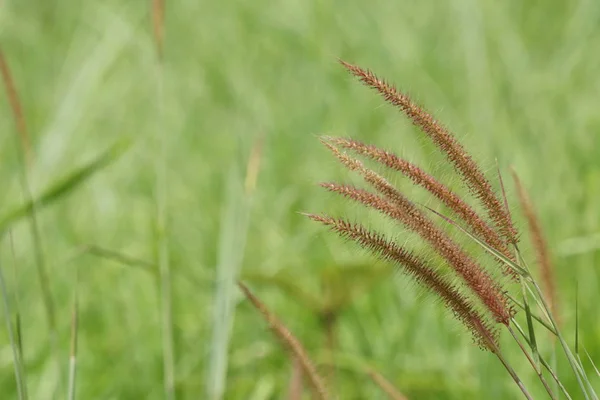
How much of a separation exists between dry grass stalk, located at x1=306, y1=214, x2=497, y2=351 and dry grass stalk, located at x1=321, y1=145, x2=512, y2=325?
1 centimetres

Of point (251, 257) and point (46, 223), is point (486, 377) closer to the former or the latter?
point (251, 257)

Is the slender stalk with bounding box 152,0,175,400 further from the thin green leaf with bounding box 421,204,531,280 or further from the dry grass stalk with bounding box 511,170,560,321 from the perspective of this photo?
the thin green leaf with bounding box 421,204,531,280

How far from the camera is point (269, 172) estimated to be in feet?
11.1

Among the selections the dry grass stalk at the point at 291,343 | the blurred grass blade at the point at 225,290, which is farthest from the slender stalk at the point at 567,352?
the blurred grass blade at the point at 225,290

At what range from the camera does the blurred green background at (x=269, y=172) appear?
1939 mm

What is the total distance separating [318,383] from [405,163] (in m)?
0.38

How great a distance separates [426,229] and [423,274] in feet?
0.12

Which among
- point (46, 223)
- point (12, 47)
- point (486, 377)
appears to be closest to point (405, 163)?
point (486, 377)

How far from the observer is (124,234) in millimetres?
3172

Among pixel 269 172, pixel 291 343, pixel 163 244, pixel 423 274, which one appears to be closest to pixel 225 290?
pixel 163 244

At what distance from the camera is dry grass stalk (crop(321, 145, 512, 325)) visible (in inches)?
32.4

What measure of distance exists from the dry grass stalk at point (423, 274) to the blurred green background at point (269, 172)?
6cm

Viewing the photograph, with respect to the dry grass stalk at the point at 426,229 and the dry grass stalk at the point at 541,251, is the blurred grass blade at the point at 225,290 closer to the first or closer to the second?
the dry grass stalk at the point at 541,251

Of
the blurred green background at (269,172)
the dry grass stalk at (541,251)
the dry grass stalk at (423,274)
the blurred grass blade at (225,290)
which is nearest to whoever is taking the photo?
the dry grass stalk at (423,274)
